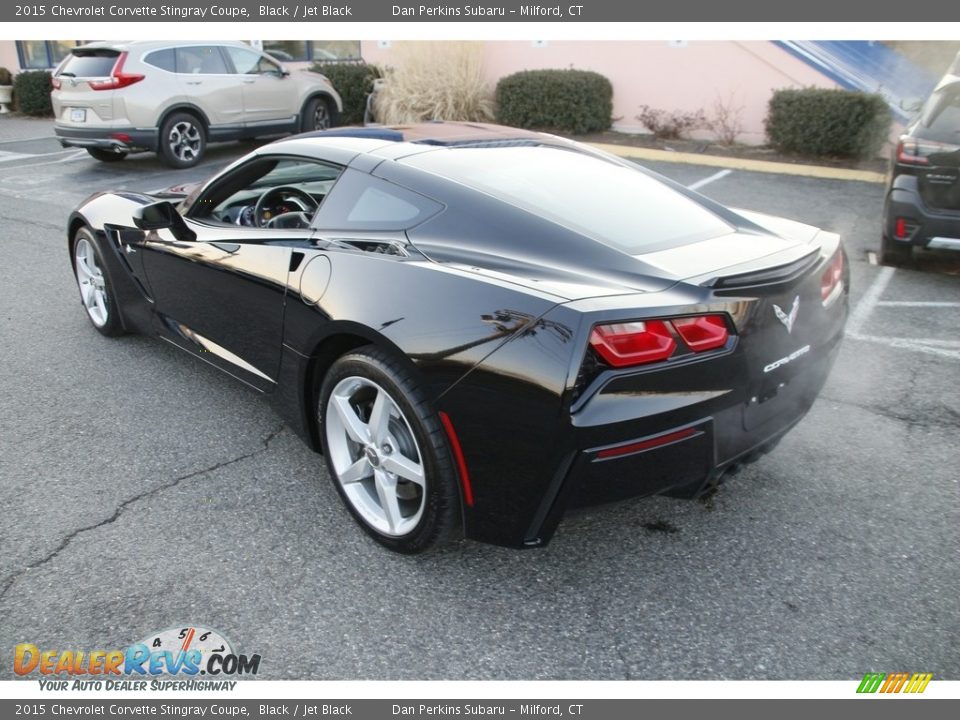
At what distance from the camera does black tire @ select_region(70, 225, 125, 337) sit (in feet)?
15.2

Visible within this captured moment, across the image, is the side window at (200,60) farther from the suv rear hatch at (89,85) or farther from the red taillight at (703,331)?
the red taillight at (703,331)

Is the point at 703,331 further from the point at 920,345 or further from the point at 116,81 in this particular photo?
the point at 116,81

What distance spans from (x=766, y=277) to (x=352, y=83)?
44.3 feet

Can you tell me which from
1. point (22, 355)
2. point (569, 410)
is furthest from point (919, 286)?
point (22, 355)

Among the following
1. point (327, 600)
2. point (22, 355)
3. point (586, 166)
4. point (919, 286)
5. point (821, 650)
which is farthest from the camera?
point (919, 286)

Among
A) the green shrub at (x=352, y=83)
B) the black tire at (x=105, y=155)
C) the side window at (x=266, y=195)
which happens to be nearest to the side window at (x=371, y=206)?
the side window at (x=266, y=195)

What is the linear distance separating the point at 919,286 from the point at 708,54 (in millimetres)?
7296

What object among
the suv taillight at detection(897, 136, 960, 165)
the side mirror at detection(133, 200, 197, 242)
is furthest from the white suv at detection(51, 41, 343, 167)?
the suv taillight at detection(897, 136, 960, 165)

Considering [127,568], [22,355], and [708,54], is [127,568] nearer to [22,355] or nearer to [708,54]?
[22,355]

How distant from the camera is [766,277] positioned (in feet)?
8.45

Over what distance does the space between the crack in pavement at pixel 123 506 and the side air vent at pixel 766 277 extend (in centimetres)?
220

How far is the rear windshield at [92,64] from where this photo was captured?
34.5 ft

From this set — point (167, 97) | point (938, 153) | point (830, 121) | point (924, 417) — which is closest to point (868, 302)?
point (938, 153)

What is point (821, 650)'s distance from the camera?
7.88 feet
